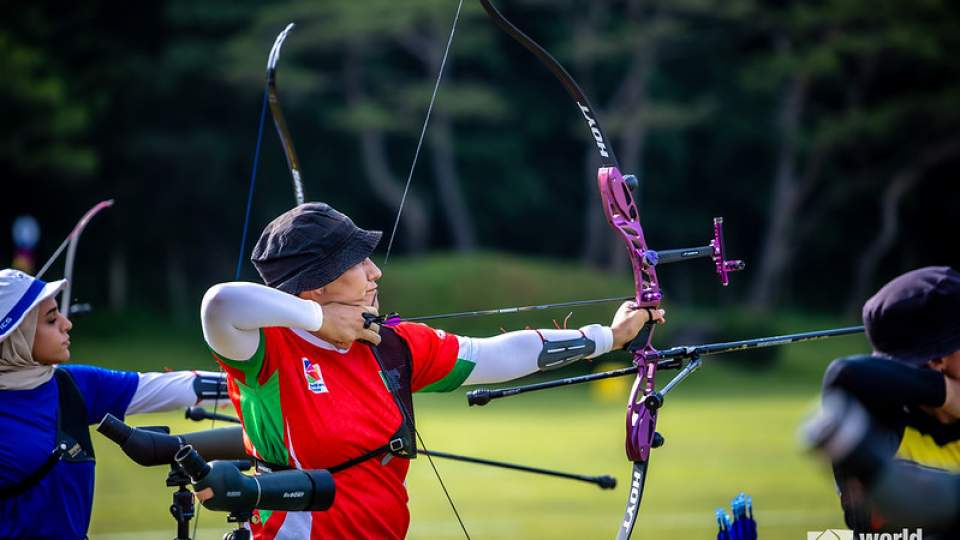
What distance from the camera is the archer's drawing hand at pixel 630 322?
3734mm

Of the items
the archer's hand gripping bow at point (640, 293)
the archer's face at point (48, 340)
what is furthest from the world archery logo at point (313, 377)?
the archer's hand gripping bow at point (640, 293)

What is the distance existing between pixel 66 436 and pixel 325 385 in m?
0.81

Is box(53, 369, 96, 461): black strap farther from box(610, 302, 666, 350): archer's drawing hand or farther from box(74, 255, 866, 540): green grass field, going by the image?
box(74, 255, 866, 540): green grass field

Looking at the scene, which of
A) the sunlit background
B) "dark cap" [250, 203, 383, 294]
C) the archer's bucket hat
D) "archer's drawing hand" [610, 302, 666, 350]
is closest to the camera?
"dark cap" [250, 203, 383, 294]

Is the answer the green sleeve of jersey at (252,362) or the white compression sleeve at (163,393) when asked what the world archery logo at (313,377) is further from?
the white compression sleeve at (163,393)

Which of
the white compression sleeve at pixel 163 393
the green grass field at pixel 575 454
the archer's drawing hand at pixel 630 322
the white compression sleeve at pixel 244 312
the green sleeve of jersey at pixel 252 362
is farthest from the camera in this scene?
the green grass field at pixel 575 454

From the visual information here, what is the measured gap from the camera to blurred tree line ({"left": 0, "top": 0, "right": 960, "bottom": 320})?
25703 mm

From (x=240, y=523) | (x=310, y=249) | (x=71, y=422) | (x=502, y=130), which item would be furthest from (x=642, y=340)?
(x=502, y=130)

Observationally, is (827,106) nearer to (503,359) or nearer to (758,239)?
(758,239)

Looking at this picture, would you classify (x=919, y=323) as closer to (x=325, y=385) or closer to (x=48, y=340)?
(x=325, y=385)

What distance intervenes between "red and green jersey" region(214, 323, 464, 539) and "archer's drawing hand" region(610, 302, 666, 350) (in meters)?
0.71

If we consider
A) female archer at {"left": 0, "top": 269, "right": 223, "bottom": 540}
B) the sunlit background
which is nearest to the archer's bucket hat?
female archer at {"left": 0, "top": 269, "right": 223, "bottom": 540}

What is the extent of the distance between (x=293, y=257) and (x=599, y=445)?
987 cm

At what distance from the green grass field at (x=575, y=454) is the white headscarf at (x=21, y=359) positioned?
6.82ft
